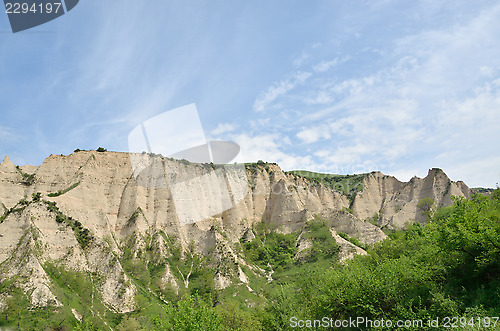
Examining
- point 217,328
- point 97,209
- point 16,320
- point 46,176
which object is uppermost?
point 46,176

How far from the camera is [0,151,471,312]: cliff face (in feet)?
194

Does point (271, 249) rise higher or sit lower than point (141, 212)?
lower

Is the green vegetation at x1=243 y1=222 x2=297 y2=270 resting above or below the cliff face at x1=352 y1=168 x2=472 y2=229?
below

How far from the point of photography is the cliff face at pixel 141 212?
5900 centimetres

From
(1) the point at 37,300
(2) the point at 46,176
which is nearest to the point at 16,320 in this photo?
(1) the point at 37,300

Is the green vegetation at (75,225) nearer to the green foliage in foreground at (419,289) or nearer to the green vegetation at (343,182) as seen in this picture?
the green foliage in foreground at (419,289)

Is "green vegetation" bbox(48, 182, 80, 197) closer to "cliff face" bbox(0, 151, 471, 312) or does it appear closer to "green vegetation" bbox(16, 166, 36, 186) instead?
"cliff face" bbox(0, 151, 471, 312)

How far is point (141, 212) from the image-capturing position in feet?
265

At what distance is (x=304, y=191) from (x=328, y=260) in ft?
134

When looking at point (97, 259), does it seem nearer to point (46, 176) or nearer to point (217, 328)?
point (46, 176)

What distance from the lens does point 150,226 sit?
8075 cm

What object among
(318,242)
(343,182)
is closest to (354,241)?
(318,242)

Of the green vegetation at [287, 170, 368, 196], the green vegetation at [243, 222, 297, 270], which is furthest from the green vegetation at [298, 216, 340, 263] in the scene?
the green vegetation at [287, 170, 368, 196]

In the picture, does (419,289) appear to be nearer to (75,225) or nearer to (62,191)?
(75,225)
